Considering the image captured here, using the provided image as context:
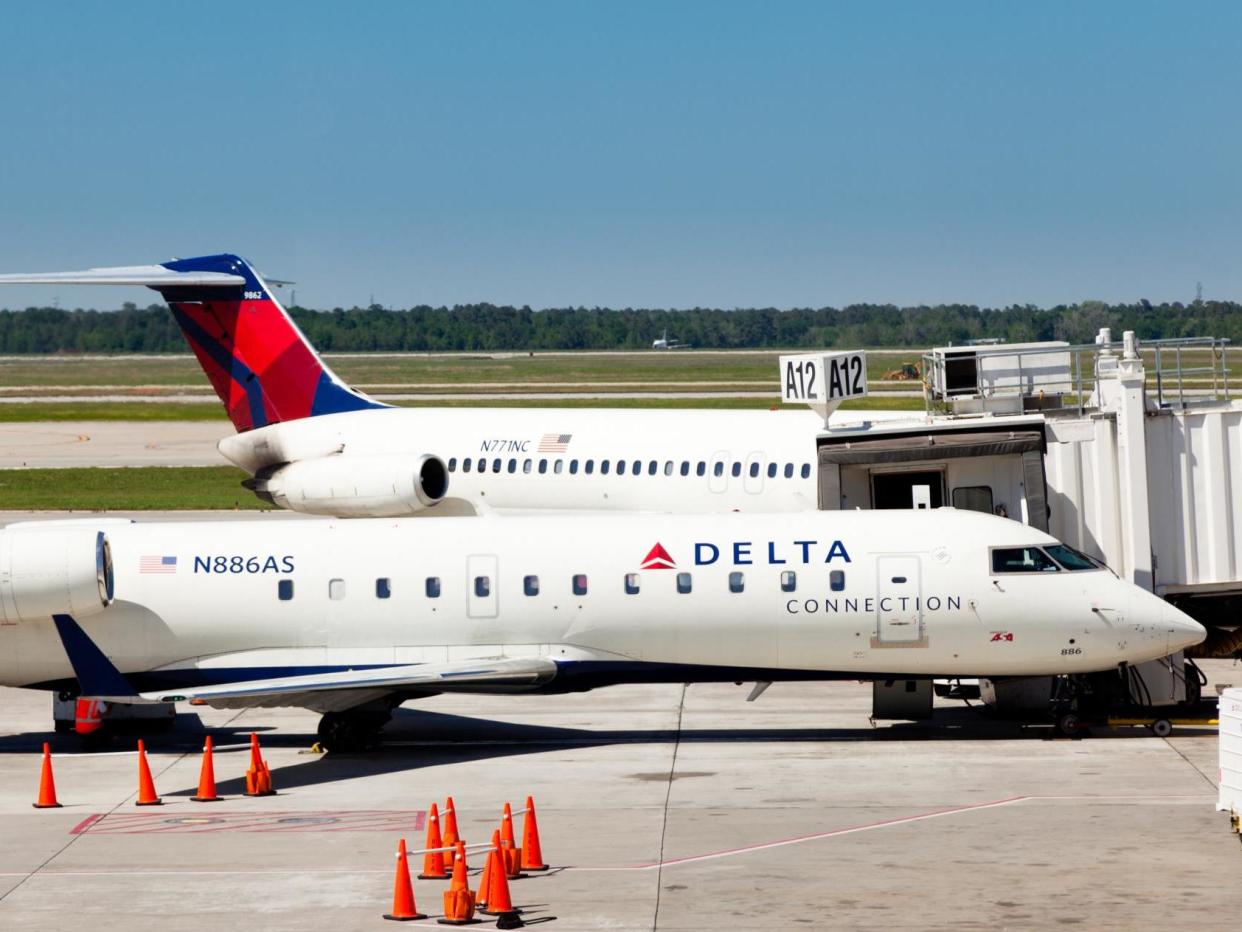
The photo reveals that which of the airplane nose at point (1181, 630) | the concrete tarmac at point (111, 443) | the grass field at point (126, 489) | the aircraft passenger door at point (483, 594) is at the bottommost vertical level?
the airplane nose at point (1181, 630)

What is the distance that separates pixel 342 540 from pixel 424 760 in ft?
10.3

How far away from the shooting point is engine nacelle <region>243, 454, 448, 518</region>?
107 ft

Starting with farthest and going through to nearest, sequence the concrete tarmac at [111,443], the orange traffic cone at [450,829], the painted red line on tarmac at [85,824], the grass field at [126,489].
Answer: the concrete tarmac at [111,443] < the grass field at [126,489] < the painted red line on tarmac at [85,824] < the orange traffic cone at [450,829]

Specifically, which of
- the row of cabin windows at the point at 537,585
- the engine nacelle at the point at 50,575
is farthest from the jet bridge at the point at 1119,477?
the engine nacelle at the point at 50,575

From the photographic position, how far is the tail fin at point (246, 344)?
35906 mm

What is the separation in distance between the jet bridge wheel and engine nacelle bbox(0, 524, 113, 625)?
130 inches

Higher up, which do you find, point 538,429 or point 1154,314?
point 1154,314

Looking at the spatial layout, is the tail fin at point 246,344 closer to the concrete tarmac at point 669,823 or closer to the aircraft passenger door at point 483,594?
the concrete tarmac at point 669,823

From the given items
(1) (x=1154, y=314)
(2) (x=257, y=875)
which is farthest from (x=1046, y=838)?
(1) (x=1154, y=314)

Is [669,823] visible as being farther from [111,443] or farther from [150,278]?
[111,443]

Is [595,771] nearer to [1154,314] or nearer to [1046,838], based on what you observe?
[1046,838]

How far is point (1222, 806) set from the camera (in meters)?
18.1

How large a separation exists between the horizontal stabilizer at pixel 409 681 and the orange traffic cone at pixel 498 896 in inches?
262

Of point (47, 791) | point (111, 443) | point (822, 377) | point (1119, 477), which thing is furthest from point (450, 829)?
point (111, 443)
